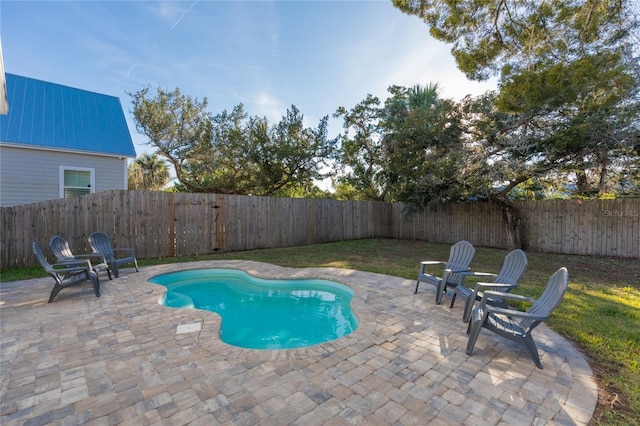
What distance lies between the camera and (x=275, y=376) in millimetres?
2631

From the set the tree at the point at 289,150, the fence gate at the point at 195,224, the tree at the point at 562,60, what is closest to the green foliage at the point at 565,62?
the tree at the point at 562,60

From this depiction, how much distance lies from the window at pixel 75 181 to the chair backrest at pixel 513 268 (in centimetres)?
1228

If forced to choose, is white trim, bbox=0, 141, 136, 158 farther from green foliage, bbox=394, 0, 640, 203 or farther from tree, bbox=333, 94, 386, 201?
green foliage, bbox=394, 0, 640, 203

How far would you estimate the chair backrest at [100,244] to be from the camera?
6.45 m

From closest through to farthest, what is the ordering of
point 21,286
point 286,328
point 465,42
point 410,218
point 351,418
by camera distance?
point 351,418 → point 286,328 → point 21,286 → point 465,42 → point 410,218

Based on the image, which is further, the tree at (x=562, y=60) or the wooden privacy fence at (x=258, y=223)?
the wooden privacy fence at (x=258, y=223)

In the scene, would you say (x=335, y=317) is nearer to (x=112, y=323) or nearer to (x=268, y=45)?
(x=112, y=323)

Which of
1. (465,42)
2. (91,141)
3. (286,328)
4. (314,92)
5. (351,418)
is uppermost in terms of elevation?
(314,92)

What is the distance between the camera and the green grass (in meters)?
2.59

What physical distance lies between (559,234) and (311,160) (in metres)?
10.9

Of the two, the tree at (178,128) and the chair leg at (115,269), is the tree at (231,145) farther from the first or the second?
the chair leg at (115,269)

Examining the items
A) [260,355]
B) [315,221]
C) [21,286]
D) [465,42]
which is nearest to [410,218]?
[315,221]

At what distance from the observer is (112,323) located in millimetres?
3826

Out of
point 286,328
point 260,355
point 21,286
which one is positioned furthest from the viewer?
point 21,286
